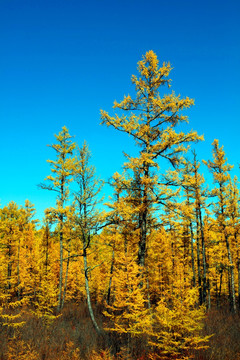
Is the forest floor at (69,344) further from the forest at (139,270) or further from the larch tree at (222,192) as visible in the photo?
the larch tree at (222,192)

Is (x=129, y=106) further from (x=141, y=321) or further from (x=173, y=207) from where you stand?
(x=141, y=321)

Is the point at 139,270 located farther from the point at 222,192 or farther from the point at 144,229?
the point at 222,192

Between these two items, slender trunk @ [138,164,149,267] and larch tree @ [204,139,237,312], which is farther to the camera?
larch tree @ [204,139,237,312]

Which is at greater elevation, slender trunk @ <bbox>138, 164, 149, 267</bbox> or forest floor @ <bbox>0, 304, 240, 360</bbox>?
slender trunk @ <bbox>138, 164, 149, 267</bbox>

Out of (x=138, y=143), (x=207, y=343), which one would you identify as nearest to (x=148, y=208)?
(x=138, y=143)

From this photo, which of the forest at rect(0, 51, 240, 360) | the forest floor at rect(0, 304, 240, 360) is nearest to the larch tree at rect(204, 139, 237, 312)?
the forest at rect(0, 51, 240, 360)

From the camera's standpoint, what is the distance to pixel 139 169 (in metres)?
11.2

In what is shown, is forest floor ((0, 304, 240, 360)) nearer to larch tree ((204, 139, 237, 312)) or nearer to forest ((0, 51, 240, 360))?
forest ((0, 51, 240, 360))

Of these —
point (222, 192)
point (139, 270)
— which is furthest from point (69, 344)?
point (222, 192)

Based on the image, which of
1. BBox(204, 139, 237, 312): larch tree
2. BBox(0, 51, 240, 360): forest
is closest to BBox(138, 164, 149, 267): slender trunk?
BBox(0, 51, 240, 360): forest

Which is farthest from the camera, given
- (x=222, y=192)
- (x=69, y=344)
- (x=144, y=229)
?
(x=222, y=192)

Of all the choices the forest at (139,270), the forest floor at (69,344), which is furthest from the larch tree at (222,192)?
the forest floor at (69,344)

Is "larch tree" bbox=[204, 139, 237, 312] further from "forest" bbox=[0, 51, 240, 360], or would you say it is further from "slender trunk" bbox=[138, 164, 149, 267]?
"slender trunk" bbox=[138, 164, 149, 267]

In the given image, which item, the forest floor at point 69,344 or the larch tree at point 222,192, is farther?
the larch tree at point 222,192
